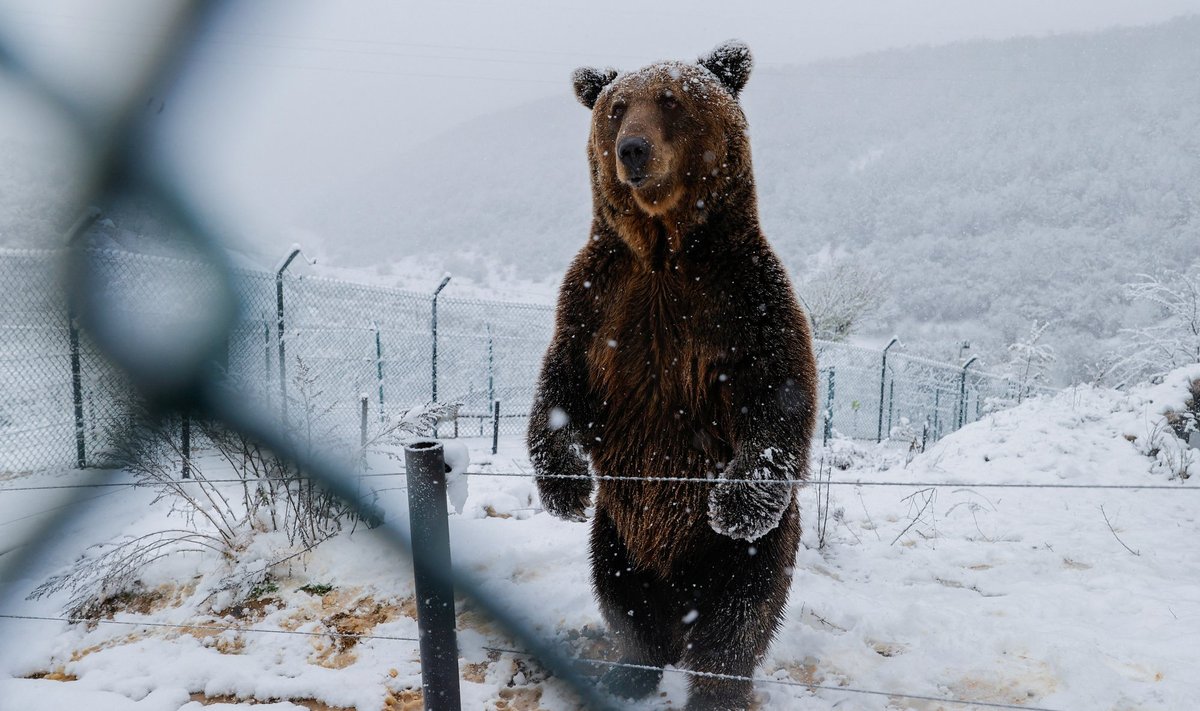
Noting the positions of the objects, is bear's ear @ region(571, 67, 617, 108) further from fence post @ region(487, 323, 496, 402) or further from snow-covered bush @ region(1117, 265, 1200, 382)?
snow-covered bush @ region(1117, 265, 1200, 382)

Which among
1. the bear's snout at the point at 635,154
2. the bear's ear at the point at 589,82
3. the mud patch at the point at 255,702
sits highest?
the bear's ear at the point at 589,82

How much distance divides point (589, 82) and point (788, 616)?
2324mm

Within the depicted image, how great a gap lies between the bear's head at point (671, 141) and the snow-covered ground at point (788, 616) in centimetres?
91

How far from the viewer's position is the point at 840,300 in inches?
619

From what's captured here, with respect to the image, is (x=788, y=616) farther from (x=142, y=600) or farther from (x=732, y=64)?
(x=142, y=600)

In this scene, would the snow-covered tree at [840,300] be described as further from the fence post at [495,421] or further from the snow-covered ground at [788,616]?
the snow-covered ground at [788,616]

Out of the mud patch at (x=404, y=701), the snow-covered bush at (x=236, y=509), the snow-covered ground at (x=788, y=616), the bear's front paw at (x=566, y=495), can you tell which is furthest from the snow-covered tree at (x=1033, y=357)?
the mud patch at (x=404, y=701)

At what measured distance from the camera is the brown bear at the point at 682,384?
1.75m

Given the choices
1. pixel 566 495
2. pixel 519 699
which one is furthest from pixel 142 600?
pixel 566 495

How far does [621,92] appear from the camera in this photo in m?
1.84

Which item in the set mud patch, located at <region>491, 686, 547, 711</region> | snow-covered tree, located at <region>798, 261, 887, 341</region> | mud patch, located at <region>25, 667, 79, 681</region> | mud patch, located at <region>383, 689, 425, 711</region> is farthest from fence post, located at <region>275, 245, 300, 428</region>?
snow-covered tree, located at <region>798, 261, 887, 341</region>

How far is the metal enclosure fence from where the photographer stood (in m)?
5.27

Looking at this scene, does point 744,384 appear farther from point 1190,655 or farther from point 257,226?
point 257,226

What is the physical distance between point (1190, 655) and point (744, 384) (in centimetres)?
219
